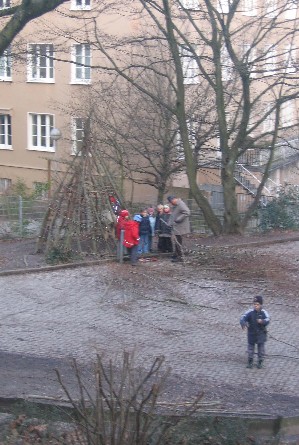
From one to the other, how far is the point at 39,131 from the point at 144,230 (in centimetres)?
2162

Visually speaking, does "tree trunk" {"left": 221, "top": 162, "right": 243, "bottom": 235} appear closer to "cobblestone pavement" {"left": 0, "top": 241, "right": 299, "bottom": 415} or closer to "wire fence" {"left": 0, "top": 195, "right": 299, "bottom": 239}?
"wire fence" {"left": 0, "top": 195, "right": 299, "bottom": 239}

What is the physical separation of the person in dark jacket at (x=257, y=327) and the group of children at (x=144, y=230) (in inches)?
282

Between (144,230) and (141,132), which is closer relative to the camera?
(144,230)

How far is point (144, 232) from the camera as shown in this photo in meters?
19.7

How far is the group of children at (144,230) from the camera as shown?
18.6m

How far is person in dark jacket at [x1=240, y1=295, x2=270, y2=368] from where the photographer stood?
11477 mm

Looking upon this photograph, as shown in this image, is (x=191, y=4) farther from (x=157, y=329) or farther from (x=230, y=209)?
(x=157, y=329)

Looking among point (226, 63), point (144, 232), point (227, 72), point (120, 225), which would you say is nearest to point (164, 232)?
point (144, 232)

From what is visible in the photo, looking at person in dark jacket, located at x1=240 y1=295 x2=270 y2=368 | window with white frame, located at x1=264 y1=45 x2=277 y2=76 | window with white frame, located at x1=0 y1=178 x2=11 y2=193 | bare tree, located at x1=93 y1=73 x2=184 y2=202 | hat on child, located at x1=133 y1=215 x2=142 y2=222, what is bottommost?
person in dark jacket, located at x1=240 y1=295 x2=270 y2=368

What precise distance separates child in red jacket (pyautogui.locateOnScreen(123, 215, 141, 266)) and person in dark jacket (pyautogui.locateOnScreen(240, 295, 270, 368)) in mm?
7146

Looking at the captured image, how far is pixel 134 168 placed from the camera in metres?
28.7

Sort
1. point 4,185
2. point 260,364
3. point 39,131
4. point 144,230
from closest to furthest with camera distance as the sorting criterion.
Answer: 1. point 260,364
2. point 144,230
3. point 4,185
4. point 39,131

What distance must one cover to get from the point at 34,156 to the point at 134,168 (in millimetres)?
12520

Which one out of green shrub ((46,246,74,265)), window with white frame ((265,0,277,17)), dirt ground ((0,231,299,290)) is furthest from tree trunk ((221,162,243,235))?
green shrub ((46,246,74,265))
